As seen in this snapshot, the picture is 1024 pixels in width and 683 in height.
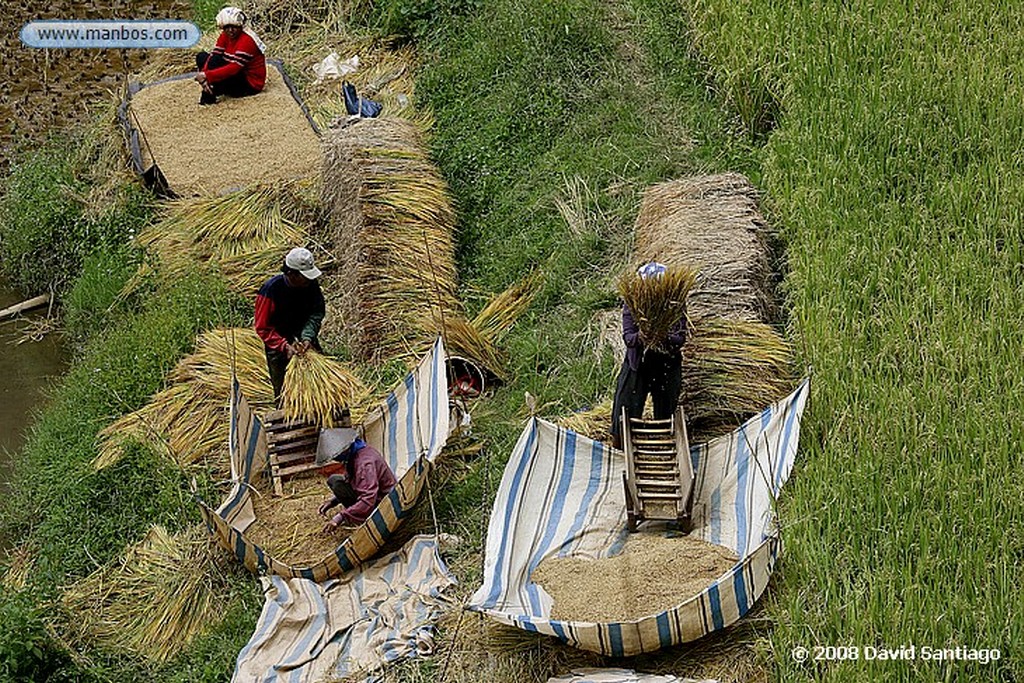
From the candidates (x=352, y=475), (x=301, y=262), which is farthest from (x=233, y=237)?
(x=352, y=475)

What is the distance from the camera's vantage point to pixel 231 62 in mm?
10477

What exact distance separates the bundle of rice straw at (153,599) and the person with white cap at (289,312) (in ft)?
3.28

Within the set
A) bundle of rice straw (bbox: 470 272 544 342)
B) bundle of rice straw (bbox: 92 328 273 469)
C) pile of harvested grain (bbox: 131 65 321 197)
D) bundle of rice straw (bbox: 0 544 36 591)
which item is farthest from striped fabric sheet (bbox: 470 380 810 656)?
pile of harvested grain (bbox: 131 65 321 197)

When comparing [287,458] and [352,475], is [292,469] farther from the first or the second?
[352,475]

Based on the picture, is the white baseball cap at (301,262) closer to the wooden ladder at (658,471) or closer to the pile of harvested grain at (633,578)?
the wooden ladder at (658,471)

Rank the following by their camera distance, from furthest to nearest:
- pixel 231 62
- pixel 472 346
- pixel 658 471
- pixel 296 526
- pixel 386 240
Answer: pixel 231 62 → pixel 386 240 → pixel 472 346 → pixel 296 526 → pixel 658 471

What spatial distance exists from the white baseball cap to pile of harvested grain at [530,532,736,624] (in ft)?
6.72

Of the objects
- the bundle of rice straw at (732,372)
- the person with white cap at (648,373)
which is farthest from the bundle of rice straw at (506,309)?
the person with white cap at (648,373)

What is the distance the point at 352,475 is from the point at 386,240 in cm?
236

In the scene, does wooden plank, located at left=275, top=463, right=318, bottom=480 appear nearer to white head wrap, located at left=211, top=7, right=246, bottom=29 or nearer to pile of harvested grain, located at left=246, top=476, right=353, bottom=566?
pile of harvested grain, located at left=246, top=476, right=353, bottom=566

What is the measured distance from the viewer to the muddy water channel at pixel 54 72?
1208cm

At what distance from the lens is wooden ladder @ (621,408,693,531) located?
587 centimetres

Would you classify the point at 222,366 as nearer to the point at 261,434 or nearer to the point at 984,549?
the point at 261,434

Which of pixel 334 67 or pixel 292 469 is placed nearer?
pixel 292 469
